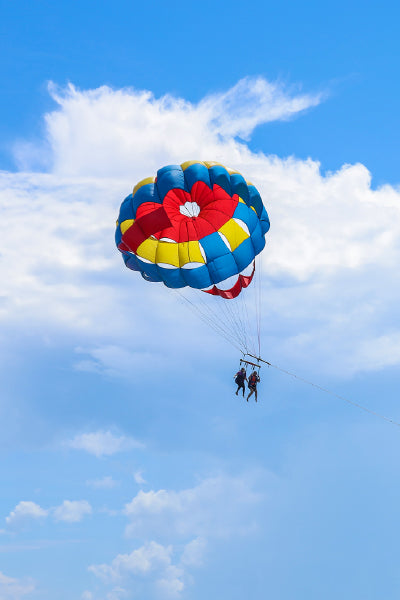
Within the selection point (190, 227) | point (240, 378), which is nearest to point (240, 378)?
point (240, 378)

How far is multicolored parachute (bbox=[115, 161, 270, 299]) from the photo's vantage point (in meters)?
36.1

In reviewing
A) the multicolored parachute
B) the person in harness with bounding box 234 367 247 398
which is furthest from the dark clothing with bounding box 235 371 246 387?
the multicolored parachute

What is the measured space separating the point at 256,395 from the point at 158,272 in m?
6.62

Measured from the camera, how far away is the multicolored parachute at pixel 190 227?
36.1 meters

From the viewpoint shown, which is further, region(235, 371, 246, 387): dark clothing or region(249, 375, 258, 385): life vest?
region(235, 371, 246, 387): dark clothing

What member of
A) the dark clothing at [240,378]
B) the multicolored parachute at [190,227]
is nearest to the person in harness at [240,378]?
the dark clothing at [240,378]

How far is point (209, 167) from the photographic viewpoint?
37.1 metres

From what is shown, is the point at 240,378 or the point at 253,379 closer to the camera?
the point at 253,379

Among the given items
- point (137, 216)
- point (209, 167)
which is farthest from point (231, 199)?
point (137, 216)

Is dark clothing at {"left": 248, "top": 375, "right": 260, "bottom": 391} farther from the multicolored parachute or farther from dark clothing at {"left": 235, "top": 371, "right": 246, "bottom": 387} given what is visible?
the multicolored parachute

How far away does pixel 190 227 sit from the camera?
36.5m

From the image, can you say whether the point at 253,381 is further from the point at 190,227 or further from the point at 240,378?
the point at 190,227

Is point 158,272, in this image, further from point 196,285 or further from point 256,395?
point 256,395

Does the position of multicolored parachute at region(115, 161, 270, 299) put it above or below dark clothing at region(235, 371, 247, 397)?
above
